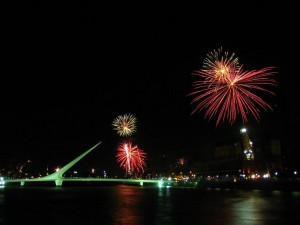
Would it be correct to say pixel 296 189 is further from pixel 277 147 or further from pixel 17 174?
pixel 17 174

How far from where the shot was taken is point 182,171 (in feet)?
438

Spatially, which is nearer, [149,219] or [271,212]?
[149,219]

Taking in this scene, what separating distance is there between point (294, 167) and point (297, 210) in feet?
184

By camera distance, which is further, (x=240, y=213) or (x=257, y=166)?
(x=257, y=166)

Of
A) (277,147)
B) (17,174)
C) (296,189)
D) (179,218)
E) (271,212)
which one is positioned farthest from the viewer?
(17,174)

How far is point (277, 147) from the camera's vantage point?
102250mm

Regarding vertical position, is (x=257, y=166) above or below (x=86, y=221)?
above

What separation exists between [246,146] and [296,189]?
139 ft

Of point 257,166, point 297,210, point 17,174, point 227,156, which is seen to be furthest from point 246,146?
point 17,174

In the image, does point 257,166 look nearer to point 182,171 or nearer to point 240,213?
point 182,171

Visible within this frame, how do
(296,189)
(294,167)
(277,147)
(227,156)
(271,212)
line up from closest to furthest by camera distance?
(271,212)
(296,189)
(294,167)
(277,147)
(227,156)

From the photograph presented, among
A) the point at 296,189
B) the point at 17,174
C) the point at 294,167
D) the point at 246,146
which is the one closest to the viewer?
the point at 296,189

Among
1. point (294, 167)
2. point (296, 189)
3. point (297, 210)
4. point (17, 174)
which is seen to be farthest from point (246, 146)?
point (17, 174)

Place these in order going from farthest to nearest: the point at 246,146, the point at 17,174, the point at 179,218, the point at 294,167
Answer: the point at 17,174
the point at 246,146
the point at 294,167
the point at 179,218
